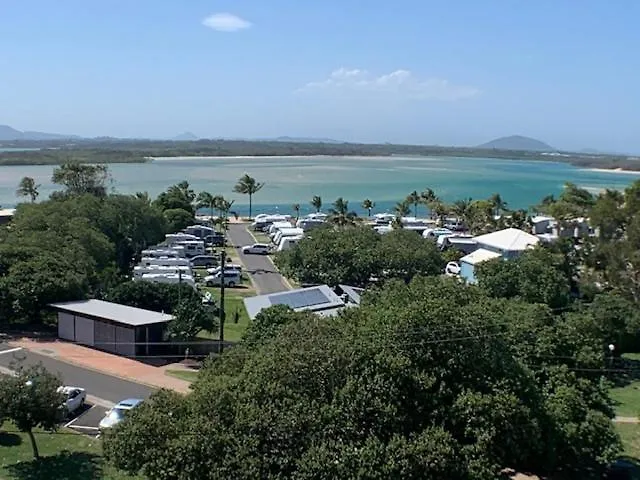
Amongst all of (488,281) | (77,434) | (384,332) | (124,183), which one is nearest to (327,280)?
(488,281)

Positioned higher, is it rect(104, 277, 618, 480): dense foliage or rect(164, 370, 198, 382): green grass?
rect(104, 277, 618, 480): dense foliage

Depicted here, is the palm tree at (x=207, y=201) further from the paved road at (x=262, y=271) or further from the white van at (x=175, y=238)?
the white van at (x=175, y=238)

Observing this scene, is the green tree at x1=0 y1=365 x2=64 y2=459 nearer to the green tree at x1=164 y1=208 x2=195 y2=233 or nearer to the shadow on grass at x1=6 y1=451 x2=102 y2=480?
the shadow on grass at x1=6 y1=451 x2=102 y2=480

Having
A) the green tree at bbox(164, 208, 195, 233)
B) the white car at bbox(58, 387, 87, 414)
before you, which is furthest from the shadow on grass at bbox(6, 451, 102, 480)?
the green tree at bbox(164, 208, 195, 233)

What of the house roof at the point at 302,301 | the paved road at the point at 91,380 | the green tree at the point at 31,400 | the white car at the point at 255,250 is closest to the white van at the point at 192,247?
the white car at the point at 255,250

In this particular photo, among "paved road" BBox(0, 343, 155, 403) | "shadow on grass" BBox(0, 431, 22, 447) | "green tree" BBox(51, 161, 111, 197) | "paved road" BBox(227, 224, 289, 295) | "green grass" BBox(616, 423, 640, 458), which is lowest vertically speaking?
"green grass" BBox(616, 423, 640, 458)

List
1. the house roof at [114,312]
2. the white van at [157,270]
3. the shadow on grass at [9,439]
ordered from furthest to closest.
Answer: the white van at [157,270] < the house roof at [114,312] < the shadow on grass at [9,439]

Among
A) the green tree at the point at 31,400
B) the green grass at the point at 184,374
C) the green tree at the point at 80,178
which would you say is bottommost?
the green grass at the point at 184,374
